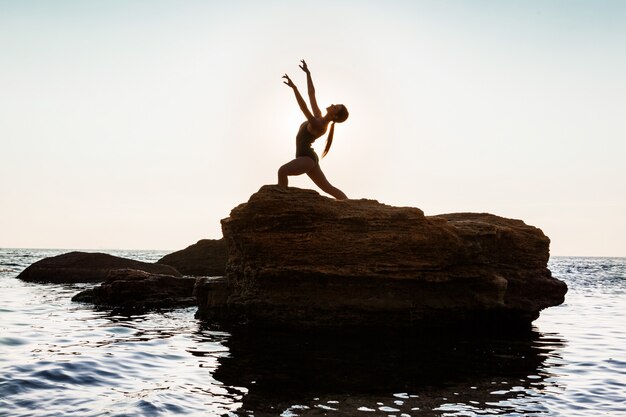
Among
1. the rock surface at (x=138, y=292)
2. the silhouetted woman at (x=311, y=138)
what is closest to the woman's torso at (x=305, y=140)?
the silhouetted woman at (x=311, y=138)

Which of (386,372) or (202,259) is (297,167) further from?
(202,259)

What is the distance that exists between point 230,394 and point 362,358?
395 centimetres

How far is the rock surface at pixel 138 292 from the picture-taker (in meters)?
22.1

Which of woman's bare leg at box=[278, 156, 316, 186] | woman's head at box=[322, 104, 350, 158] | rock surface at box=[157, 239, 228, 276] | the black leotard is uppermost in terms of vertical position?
woman's head at box=[322, 104, 350, 158]

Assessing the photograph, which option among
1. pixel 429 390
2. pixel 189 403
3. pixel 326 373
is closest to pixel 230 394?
pixel 189 403

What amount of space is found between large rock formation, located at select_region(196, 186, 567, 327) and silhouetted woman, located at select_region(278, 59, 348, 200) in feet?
1.30

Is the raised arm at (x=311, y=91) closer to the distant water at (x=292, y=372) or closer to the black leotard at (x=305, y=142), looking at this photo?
the black leotard at (x=305, y=142)

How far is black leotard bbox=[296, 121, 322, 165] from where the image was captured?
1464cm

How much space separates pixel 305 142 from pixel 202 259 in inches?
1033

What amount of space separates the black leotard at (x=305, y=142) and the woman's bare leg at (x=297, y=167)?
0.40 ft

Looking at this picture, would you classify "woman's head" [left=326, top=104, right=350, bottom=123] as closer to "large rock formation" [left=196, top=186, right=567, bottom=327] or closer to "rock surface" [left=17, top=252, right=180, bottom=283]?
"large rock formation" [left=196, top=186, right=567, bottom=327]

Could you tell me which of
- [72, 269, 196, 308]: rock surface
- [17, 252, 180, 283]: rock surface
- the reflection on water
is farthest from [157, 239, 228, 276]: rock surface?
the reflection on water

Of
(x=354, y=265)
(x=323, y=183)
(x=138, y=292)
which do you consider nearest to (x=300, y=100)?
(x=323, y=183)

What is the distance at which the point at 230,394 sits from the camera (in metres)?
9.29
